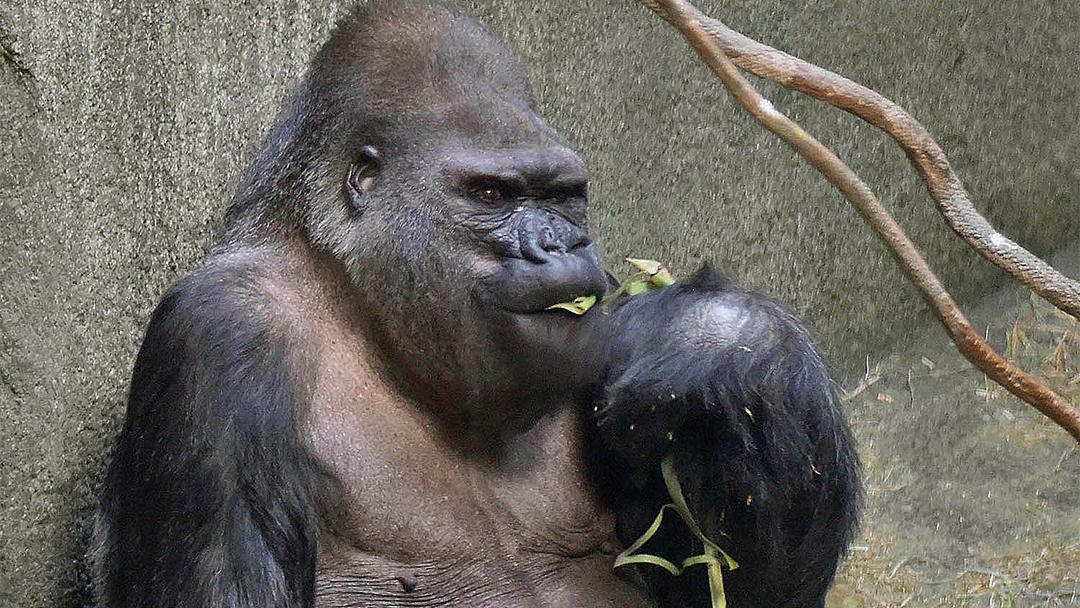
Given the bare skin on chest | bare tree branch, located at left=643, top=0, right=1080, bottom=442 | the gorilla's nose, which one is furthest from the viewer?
the bare skin on chest

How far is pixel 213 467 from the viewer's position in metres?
2.52

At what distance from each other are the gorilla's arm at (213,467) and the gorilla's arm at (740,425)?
2.09 ft

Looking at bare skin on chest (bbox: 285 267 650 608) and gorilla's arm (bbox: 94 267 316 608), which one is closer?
gorilla's arm (bbox: 94 267 316 608)

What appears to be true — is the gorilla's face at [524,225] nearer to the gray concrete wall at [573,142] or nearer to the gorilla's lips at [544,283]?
the gorilla's lips at [544,283]

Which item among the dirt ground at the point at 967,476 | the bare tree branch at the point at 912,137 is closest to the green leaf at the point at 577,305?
the bare tree branch at the point at 912,137

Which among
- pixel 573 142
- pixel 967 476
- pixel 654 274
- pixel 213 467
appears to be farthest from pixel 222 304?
pixel 967 476

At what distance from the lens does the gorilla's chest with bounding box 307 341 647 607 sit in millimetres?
2773

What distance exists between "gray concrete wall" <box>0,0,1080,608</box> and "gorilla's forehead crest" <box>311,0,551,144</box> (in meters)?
0.39

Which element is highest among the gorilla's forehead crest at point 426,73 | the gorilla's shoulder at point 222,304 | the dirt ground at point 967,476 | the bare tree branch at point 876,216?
the bare tree branch at point 876,216

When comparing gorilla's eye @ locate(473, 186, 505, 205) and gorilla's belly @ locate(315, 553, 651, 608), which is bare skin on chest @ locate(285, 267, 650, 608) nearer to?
gorilla's belly @ locate(315, 553, 651, 608)

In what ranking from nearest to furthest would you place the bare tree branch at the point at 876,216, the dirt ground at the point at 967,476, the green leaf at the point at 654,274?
the bare tree branch at the point at 876,216 < the green leaf at the point at 654,274 < the dirt ground at the point at 967,476

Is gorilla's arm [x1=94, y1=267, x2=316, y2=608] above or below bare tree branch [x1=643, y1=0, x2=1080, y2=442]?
below

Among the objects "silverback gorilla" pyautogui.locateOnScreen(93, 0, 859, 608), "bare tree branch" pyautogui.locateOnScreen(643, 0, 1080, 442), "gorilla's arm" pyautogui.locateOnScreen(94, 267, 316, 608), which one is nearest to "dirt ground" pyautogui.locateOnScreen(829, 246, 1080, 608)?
"silverback gorilla" pyautogui.locateOnScreen(93, 0, 859, 608)

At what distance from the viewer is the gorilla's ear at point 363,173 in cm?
281
